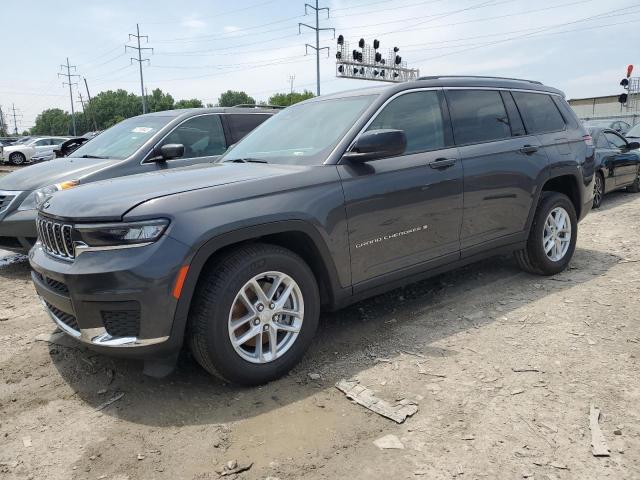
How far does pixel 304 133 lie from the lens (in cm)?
382

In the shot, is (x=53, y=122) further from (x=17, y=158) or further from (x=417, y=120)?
(x=417, y=120)

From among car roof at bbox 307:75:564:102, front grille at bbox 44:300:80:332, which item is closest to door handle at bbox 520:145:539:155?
car roof at bbox 307:75:564:102

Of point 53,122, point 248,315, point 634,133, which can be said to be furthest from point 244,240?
point 53,122

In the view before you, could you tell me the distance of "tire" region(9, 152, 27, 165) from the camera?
2717 cm

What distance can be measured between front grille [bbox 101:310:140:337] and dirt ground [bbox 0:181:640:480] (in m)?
0.50

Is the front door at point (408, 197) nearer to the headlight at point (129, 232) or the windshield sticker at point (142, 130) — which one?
the headlight at point (129, 232)

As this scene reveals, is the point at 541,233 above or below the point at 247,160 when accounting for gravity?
below

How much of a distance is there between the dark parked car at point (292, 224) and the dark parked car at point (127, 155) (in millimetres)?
2067

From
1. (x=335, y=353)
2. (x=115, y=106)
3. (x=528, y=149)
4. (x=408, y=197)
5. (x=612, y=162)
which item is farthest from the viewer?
(x=115, y=106)

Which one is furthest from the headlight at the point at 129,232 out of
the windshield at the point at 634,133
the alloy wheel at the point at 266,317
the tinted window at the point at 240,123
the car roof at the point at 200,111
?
the windshield at the point at 634,133

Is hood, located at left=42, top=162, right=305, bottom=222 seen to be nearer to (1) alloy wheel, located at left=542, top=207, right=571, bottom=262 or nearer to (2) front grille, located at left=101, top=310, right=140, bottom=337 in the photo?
(2) front grille, located at left=101, top=310, right=140, bottom=337

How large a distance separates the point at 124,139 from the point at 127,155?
0.57 m

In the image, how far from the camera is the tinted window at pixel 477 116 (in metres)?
4.14

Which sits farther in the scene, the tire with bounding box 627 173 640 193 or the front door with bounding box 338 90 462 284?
the tire with bounding box 627 173 640 193
